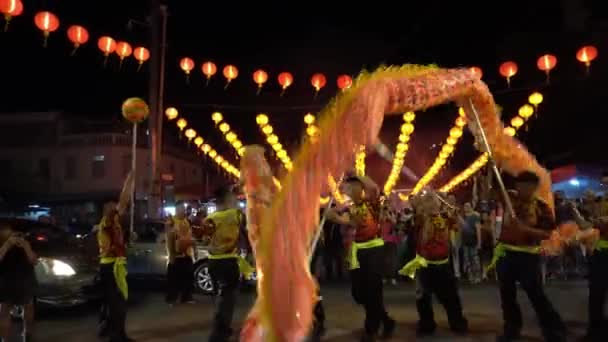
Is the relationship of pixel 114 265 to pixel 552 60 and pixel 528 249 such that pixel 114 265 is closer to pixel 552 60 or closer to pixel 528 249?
pixel 528 249

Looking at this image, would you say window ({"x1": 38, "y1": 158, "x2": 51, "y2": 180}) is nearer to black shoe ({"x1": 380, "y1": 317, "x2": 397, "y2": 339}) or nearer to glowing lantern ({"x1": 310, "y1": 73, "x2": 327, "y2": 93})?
glowing lantern ({"x1": 310, "y1": 73, "x2": 327, "y2": 93})

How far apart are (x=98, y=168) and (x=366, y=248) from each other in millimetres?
36172

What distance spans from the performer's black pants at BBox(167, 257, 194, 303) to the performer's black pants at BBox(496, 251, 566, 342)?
6.13 metres

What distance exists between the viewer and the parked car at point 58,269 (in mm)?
9242

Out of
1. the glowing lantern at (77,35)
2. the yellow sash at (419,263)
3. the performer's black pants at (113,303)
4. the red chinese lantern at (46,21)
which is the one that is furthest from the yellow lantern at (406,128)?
the performer's black pants at (113,303)

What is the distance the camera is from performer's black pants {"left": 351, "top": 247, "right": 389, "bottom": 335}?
22.3 ft

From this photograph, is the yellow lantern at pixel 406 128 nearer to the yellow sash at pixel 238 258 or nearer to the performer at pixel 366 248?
the performer at pixel 366 248

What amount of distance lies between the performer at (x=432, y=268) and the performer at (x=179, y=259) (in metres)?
4.72

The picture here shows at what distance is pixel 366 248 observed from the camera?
6828 mm

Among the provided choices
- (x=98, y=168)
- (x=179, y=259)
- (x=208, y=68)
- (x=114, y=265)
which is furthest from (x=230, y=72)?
(x=98, y=168)

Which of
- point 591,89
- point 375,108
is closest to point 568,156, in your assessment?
point 591,89

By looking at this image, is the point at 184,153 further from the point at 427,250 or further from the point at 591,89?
the point at 427,250

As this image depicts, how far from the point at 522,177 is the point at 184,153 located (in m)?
46.2

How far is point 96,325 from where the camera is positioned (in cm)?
890
